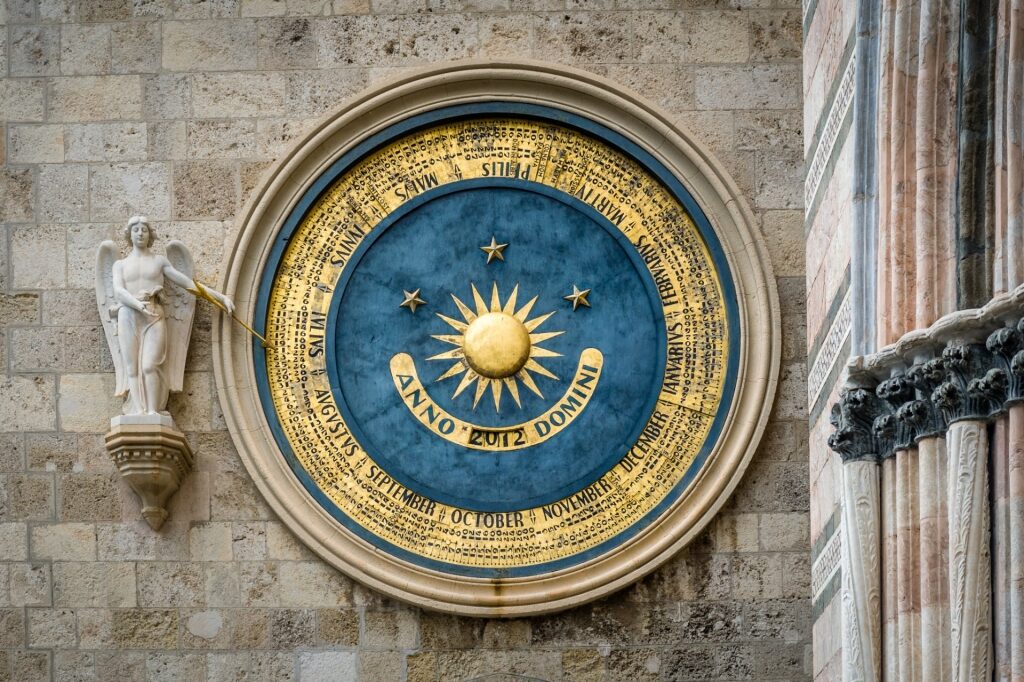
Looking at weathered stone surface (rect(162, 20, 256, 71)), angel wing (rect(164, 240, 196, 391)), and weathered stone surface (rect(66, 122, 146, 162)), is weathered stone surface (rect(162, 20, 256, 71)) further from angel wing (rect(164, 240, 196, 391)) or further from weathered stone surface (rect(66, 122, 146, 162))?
angel wing (rect(164, 240, 196, 391))

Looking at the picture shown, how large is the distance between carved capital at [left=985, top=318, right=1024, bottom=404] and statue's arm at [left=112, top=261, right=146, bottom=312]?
4859 millimetres

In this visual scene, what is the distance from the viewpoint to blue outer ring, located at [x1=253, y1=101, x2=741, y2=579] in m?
12.2

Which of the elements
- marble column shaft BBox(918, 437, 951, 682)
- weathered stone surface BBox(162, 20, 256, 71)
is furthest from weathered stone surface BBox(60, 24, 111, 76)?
marble column shaft BBox(918, 437, 951, 682)

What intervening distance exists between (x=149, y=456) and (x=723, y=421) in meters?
2.77

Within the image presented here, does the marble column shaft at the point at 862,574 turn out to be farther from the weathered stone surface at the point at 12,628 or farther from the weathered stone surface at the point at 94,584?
the weathered stone surface at the point at 12,628

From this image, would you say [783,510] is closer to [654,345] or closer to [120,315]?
[654,345]

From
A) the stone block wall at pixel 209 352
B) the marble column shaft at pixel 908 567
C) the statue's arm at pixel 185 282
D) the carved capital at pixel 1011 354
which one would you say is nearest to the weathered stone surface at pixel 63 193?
the stone block wall at pixel 209 352

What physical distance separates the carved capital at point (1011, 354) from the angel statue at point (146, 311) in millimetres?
4746

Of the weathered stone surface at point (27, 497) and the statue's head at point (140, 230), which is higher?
the statue's head at point (140, 230)

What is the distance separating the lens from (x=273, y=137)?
12.6 metres

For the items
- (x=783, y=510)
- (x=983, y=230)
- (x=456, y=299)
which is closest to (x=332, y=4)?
(x=456, y=299)

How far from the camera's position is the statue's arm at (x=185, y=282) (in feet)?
40.3

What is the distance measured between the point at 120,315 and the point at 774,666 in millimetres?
3562

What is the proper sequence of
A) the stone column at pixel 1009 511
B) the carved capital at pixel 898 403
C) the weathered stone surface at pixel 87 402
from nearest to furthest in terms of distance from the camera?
1. the stone column at pixel 1009 511
2. the carved capital at pixel 898 403
3. the weathered stone surface at pixel 87 402
